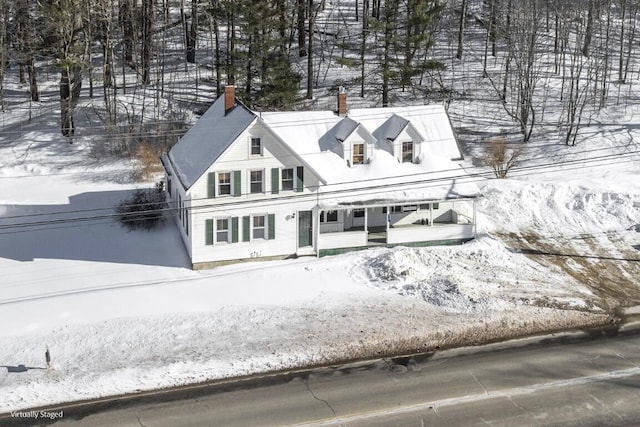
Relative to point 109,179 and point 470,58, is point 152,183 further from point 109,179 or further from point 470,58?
point 470,58

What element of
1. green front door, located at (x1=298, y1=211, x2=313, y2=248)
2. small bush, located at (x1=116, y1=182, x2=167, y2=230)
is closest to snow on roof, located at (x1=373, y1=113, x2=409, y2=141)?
green front door, located at (x1=298, y1=211, x2=313, y2=248)

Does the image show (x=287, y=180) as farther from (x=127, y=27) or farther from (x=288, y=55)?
(x=127, y=27)

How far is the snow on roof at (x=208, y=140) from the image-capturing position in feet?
109

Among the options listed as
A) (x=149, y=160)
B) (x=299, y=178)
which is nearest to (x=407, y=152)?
(x=299, y=178)

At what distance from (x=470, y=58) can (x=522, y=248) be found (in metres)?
29.7

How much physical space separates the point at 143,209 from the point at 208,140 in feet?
19.8

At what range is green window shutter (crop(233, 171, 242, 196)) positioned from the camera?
3344cm

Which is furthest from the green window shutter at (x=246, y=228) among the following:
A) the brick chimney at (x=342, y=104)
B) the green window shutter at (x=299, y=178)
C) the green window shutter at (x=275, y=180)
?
the brick chimney at (x=342, y=104)

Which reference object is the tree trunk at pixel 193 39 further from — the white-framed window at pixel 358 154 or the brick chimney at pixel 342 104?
the white-framed window at pixel 358 154

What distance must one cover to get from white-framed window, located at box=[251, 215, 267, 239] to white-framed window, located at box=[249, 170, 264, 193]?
118cm

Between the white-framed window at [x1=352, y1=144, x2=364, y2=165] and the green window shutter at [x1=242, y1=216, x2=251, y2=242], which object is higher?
the white-framed window at [x1=352, y1=144, x2=364, y2=165]

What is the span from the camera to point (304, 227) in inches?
1373

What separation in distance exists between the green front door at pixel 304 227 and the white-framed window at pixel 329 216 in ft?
4.49

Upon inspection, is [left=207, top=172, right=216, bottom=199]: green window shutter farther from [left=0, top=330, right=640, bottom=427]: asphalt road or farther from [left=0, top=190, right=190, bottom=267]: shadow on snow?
[left=0, top=330, right=640, bottom=427]: asphalt road
